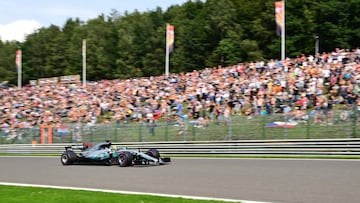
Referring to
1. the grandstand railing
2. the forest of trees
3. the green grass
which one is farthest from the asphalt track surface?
the forest of trees

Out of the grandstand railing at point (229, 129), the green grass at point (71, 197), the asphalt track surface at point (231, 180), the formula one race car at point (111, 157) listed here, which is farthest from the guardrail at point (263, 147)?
the green grass at point (71, 197)

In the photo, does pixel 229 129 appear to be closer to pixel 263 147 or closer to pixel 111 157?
pixel 263 147

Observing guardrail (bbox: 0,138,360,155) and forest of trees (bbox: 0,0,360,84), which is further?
forest of trees (bbox: 0,0,360,84)

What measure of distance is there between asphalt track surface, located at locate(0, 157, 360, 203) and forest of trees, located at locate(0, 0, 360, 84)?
1316 inches

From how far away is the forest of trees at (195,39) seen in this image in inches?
1848

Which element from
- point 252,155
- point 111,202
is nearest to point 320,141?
point 252,155

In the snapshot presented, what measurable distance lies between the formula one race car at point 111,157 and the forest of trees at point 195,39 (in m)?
31.6

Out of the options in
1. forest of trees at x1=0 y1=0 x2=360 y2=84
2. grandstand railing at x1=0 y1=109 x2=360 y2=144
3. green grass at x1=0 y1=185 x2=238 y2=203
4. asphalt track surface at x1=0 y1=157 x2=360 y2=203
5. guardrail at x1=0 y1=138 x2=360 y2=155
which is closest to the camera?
green grass at x1=0 y1=185 x2=238 y2=203

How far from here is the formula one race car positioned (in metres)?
17.4

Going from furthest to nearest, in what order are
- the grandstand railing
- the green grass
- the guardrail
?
the grandstand railing
the guardrail
the green grass

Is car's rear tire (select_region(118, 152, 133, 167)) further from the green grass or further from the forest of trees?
the forest of trees

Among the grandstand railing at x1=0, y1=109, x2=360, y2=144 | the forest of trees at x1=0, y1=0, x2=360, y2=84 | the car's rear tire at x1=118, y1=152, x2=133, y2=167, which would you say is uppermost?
the forest of trees at x1=0, y1=0, x2=360, y2=84

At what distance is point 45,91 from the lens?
40875 millimetres

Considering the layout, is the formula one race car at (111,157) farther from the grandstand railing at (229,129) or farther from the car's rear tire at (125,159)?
the grandstand railing at (229,129)
